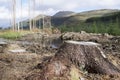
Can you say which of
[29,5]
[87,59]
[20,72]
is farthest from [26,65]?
[29,5]

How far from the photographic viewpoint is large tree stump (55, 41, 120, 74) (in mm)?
Answer: 10305

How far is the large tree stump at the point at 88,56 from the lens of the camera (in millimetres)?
10305

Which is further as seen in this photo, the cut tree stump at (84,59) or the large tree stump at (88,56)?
the large tree stump at (88,56)

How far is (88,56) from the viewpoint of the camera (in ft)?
34.4

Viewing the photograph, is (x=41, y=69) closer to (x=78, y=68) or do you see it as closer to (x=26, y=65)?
(x=78, y=68)

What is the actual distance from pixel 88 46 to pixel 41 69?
1.64m

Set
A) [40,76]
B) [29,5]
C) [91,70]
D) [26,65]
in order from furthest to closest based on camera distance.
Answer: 1. [29,5]
2. [26,65]
3. [91,70]
4. [40,76]

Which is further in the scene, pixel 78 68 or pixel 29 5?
pixel 29 5

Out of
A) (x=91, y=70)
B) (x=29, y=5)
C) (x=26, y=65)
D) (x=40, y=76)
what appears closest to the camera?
(x=40, y=76)

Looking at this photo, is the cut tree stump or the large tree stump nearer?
the cut tree stump

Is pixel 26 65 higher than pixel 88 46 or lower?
lower

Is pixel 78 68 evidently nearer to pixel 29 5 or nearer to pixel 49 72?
pixel 49 72

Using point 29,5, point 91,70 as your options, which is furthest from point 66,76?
point 29,5

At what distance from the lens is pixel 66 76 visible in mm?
9414
